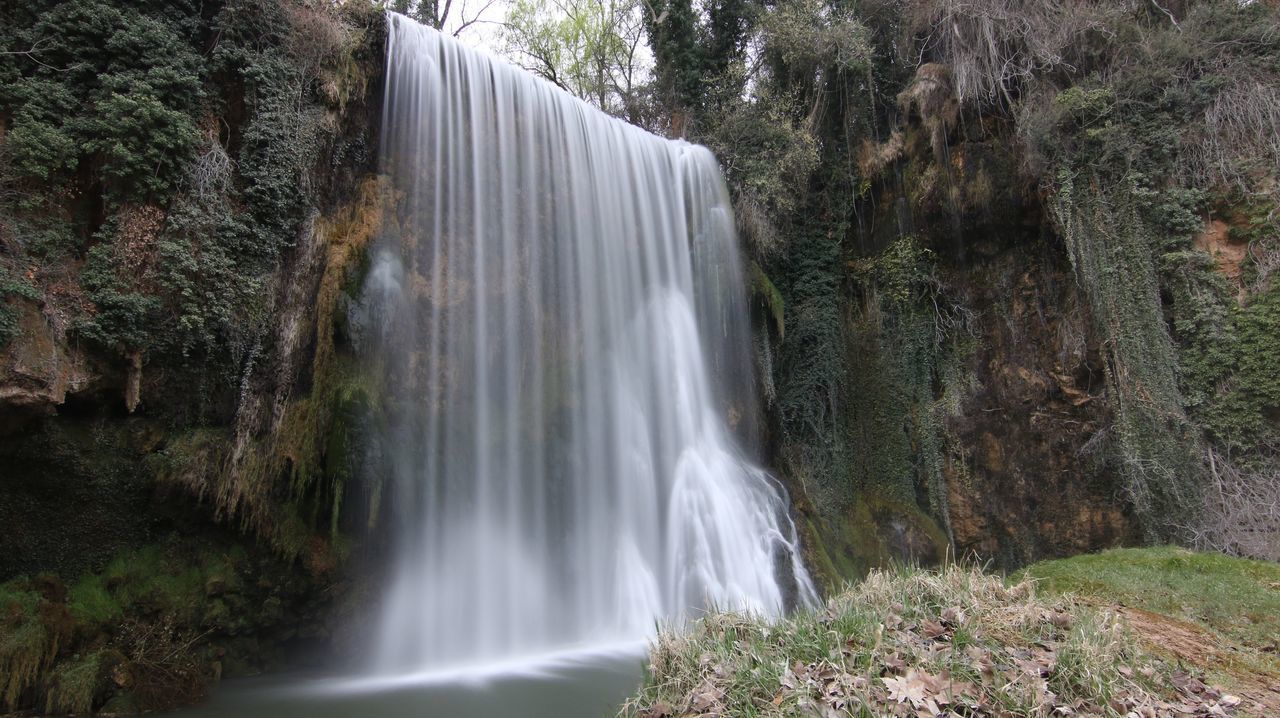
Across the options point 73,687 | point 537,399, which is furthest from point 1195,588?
point 73,687

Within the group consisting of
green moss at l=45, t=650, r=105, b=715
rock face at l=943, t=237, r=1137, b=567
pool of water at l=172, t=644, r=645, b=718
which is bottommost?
pool of water at l=172, t=644, r=645, b=718

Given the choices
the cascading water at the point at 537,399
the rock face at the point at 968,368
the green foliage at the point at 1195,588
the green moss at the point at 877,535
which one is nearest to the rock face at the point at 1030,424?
the rock face at the point at 968,368

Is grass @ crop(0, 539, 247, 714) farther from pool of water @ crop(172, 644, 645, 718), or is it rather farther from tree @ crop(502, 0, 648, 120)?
tree @ crop(502, 0, 648, 120)

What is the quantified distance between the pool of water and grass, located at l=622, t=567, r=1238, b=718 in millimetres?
1977

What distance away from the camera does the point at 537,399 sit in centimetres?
1092

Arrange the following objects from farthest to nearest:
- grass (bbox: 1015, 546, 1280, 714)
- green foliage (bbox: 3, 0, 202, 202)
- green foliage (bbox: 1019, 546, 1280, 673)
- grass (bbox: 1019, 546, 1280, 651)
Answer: green foliage (bbox: 3, 0, 202, 202), grass (bbox: 1019, 546, 1280, 651), green foliage (bbox: 1019, 546, 1280, 673), grass (bbox: 1015, 546, 1280, 714)

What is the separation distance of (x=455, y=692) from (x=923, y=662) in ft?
17.9

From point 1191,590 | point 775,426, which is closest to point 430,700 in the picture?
point 1191,590

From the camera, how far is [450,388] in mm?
10242

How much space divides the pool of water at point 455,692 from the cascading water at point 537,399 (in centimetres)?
87

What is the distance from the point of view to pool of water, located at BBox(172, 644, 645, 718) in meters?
6.61

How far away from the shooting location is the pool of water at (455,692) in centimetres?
661

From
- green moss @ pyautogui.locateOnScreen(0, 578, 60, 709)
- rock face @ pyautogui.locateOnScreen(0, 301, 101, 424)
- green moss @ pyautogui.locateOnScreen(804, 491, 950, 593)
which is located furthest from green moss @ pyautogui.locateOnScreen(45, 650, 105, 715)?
green moss @ pyautogui.locateOnScreen(804, 491, 950, 593)

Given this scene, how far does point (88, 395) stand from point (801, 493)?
1086 cm
